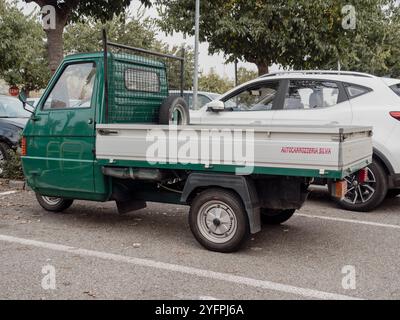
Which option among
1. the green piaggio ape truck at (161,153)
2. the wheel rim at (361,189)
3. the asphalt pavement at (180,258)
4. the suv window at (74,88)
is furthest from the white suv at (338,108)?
the suv window at (74,88)

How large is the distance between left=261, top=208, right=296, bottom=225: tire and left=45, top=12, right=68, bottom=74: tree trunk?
5.05 meters

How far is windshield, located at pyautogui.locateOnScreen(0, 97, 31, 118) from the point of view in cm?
1027

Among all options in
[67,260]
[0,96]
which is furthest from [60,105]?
[0,96]

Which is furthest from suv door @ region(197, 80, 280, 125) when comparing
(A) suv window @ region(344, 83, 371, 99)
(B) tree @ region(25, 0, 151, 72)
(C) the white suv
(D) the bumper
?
(B) tree @ region(25, 0, 151, 72)

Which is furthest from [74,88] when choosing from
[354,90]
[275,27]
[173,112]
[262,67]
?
[262,67]

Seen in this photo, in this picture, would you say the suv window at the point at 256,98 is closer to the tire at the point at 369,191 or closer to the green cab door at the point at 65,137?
the tire at the point at 369,191

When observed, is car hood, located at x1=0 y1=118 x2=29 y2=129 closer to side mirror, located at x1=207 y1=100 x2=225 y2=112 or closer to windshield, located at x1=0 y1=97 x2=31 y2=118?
windshield, located at x1=0 y1=97 x2=31 y2=118

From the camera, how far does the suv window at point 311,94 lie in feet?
23.9

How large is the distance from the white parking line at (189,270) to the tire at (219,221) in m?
0.56

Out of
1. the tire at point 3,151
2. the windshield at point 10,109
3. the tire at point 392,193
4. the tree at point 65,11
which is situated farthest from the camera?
the windshield at point 10,109

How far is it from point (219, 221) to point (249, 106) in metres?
3.17

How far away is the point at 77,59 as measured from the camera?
5.94 m

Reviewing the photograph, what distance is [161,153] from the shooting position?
5.12 m
